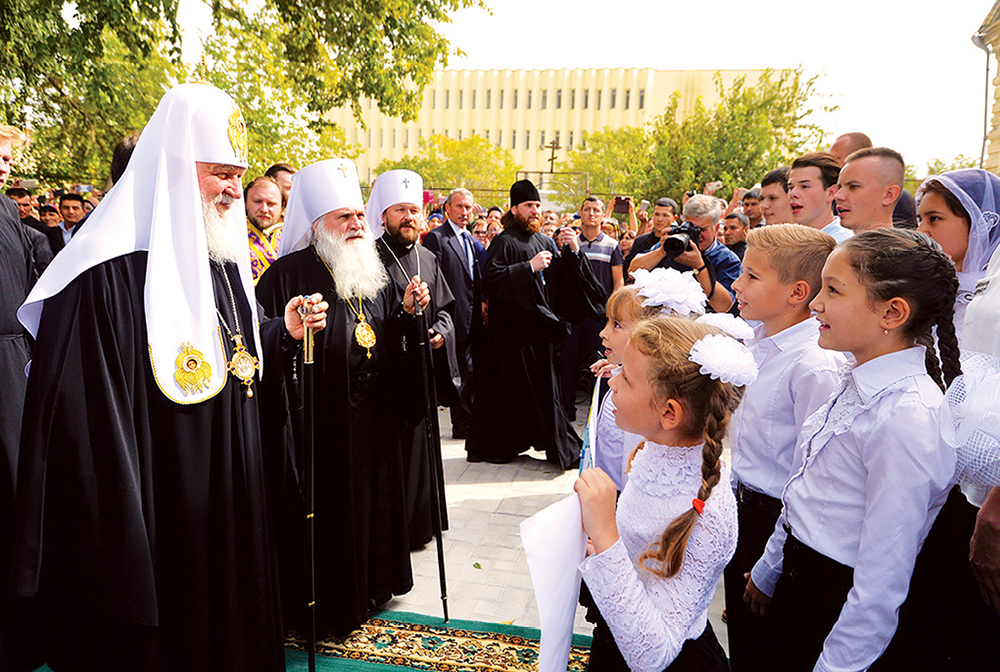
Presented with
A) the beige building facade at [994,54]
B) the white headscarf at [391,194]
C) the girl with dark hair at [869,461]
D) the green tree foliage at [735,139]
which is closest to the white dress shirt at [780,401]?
the girl with dark hair at [869,461]

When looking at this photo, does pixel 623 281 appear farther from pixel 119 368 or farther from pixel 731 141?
pixel 731 141

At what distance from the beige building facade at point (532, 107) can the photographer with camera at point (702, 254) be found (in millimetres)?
68027

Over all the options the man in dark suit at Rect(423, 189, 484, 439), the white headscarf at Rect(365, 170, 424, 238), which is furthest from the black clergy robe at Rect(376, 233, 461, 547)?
the man in dark suit at Rect(423, 189, 484, 439)

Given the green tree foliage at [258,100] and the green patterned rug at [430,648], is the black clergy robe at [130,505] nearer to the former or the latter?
the green patterned rug at [430,648]

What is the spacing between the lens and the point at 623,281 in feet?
25.4

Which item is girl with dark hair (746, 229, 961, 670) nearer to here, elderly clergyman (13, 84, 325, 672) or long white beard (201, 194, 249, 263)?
elderly clergyman (13, 84, 325, 672)

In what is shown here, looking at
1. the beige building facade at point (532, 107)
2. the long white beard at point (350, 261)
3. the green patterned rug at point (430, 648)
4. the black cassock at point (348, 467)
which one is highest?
the beige building facade at point (532, 107)

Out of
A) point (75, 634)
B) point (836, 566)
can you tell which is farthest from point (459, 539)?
point (836, 566)

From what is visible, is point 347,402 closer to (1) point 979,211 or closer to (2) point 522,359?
(1) point 979,211

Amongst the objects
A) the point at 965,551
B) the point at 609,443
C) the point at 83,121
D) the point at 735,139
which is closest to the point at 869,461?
the point at 965,551

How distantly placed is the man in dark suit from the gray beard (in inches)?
150

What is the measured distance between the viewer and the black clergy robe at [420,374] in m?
4.02

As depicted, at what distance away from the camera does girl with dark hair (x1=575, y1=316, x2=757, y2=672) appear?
171 cm

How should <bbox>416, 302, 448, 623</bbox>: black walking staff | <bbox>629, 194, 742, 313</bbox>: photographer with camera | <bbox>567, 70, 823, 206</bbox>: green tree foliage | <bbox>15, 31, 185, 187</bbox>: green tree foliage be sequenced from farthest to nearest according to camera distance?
<bbox>567, 70, 823, 206</bbox>: green tree foliage → <bbox>15, 31, 185, 187</bbox>: green tree foliage → <bbox>629, 194, 742, 313</bbox>: photographer with camera → <bbox>416, 302, 448, 623</bbox>: black walking staff
